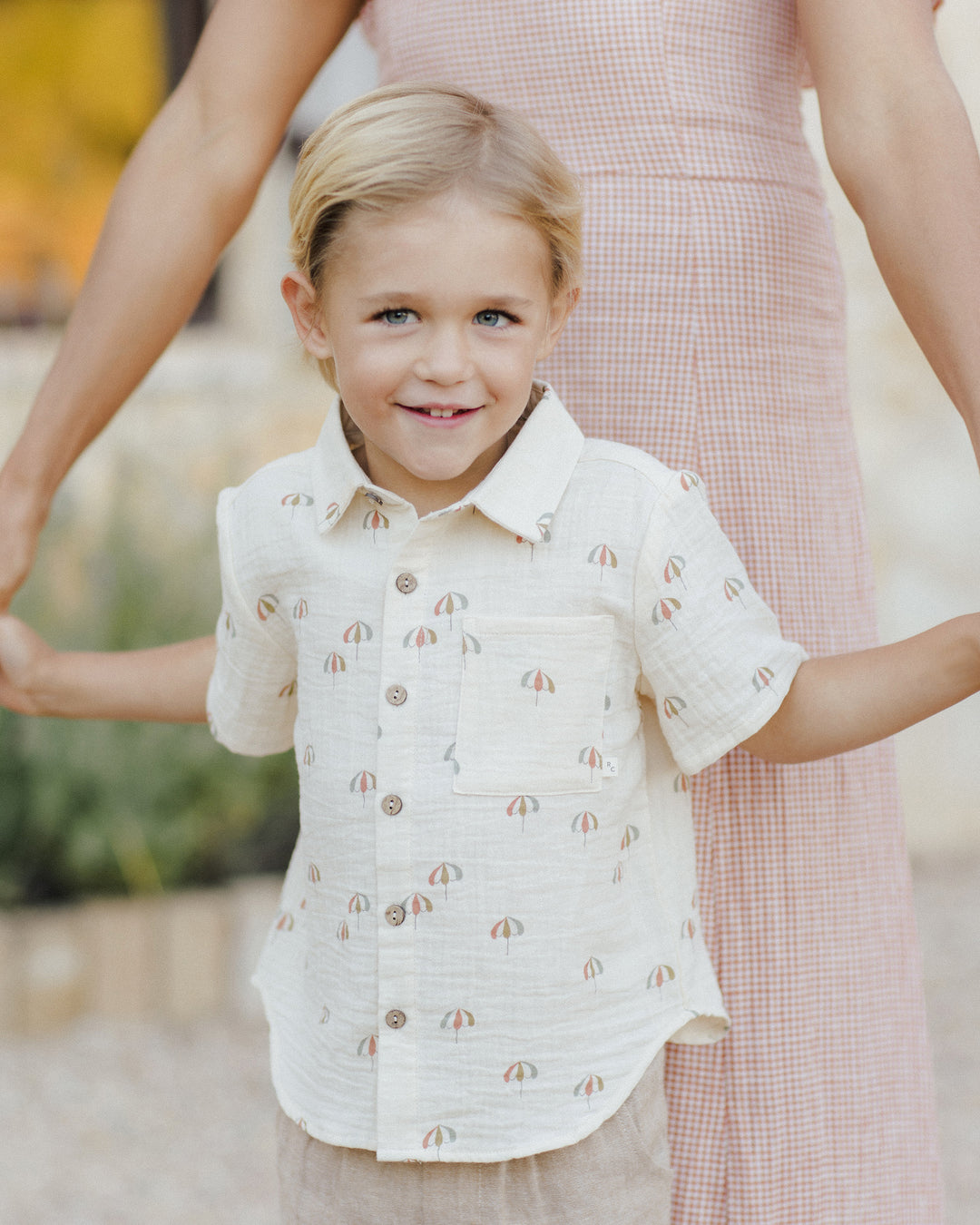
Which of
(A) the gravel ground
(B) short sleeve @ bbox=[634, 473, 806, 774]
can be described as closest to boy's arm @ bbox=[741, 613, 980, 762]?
(B) short sleeve @ bbox=[634, 473, 806, 774]

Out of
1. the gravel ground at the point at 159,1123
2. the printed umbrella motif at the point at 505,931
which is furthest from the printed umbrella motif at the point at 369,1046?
the gravel ground at the point at 159,1123

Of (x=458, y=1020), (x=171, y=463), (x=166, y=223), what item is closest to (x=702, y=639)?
(x=458, y=1020)

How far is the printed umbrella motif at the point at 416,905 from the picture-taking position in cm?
118

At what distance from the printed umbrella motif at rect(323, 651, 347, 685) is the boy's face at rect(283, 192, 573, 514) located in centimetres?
17

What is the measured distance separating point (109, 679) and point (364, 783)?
376 mm

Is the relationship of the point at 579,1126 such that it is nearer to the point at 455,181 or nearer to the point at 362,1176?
the point at 362,1176

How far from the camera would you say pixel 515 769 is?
117 centimetres

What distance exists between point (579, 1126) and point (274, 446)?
3348 mm

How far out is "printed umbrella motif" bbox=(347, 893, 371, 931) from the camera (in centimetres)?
120

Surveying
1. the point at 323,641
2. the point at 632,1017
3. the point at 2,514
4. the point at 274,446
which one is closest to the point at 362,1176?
the point at 632,1017

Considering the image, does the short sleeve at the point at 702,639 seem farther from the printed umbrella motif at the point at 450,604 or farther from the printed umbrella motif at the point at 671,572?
the printed umbrella motif at the point at 450,604

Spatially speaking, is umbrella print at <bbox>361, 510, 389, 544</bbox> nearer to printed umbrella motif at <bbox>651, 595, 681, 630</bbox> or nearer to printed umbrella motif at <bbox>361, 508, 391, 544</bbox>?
printed umbrella motif at <bbox>361, 508, 391, 544</bbox>

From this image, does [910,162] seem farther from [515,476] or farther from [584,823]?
[584,823]

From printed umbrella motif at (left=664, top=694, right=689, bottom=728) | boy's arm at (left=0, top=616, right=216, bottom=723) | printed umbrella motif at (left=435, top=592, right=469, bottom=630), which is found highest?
printed umbrella motif at (left=435, top=592, right=469, bottom=630)
